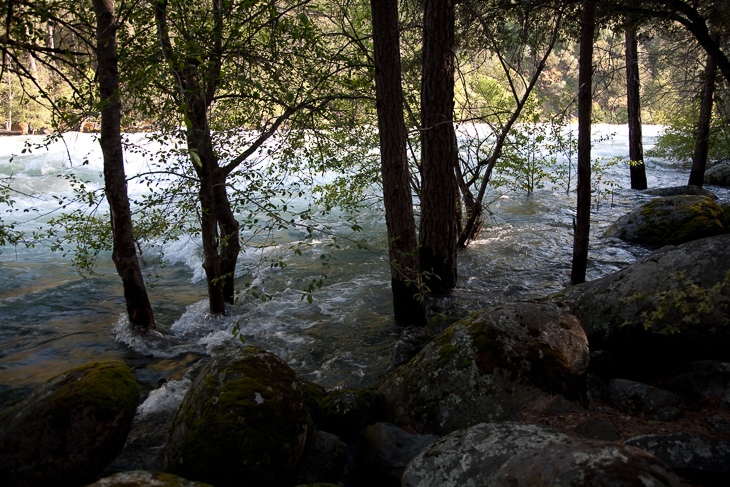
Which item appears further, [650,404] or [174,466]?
[650,404]

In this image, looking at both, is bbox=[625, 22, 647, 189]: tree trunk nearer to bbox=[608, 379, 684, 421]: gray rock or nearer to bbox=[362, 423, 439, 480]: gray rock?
bbox=[608, 379, 684, 421]: gray rock

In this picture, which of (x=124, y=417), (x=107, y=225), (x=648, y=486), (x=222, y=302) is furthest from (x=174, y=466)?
(x=107, y=225)

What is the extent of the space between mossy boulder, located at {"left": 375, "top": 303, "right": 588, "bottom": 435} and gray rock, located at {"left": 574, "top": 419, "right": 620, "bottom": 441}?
42 centimetres

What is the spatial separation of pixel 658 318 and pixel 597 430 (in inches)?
48.8

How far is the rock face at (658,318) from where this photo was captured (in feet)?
14.3

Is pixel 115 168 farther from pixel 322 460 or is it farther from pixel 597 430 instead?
pixel 597 430

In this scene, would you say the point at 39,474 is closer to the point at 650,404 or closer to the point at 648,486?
the point at 648,486

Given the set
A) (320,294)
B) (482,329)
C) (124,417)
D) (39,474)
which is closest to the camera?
(39,474)

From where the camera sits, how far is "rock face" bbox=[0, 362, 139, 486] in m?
3.31

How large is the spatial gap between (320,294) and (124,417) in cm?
524

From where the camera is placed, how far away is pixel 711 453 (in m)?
2.76

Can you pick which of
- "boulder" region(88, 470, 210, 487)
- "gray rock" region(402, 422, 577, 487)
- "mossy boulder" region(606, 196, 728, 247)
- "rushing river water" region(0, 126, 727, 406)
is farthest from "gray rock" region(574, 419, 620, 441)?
"mossy boulder" region(606, 196, 728, 247)

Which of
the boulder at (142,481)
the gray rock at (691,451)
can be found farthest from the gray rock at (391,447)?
the gray rock at (691,451)

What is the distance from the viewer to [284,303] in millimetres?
8594
